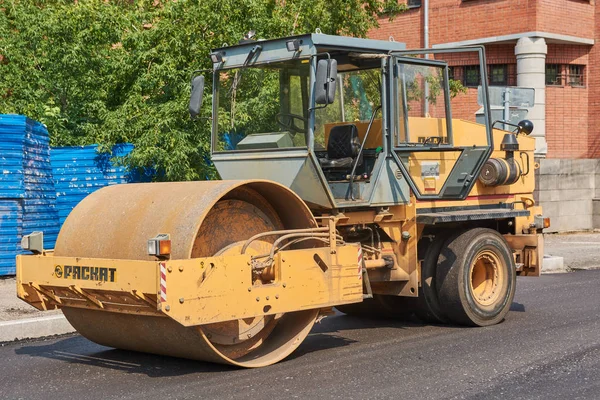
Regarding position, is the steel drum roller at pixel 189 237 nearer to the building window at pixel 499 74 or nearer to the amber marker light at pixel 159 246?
the amber marker light at pixel 159 246

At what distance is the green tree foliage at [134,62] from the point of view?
14695mm

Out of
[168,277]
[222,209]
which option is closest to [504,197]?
[222,209]

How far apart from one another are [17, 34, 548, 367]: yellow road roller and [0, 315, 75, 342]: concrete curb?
1.46m

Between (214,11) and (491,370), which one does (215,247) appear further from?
(214,11)

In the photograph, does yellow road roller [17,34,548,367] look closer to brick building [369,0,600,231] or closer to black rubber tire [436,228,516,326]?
black rubber tire [436,228,516,326]

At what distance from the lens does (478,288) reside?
10.3 meters

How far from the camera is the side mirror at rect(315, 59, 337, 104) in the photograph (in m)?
8.17

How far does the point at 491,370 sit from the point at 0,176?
781 cm

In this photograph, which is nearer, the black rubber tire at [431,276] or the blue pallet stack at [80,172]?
the black rubber tire at [431,276]

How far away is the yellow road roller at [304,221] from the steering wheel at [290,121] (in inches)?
0.6

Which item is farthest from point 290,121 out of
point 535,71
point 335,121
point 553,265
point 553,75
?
point 553,75

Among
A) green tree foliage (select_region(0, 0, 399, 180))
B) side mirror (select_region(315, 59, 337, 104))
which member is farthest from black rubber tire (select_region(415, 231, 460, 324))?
green tree foliage (select_region(0, 0, 399, 180))

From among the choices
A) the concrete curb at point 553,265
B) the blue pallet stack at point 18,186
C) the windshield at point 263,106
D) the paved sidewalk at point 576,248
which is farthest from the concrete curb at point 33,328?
the paved sidewalk at point 576,248

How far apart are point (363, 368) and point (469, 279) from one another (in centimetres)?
242
